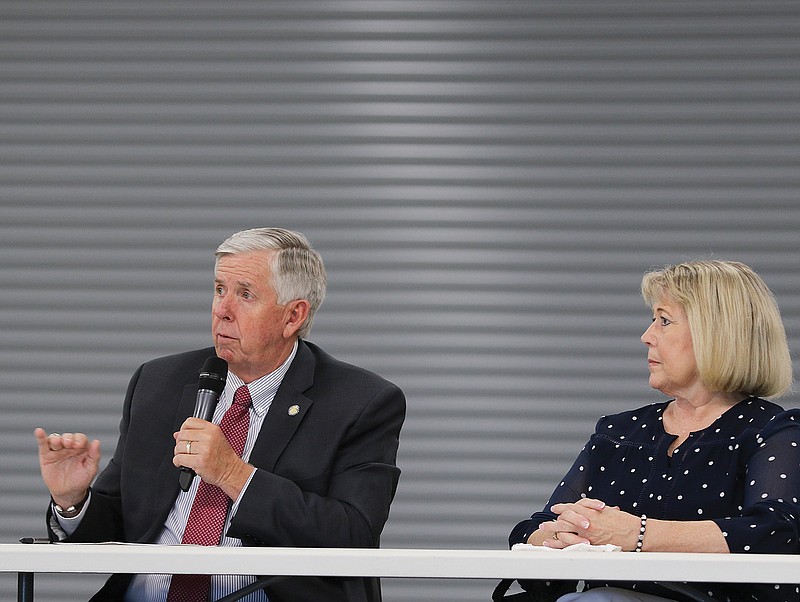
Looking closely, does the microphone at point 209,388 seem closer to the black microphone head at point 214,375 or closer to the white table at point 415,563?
the black microphone head at point 214,375

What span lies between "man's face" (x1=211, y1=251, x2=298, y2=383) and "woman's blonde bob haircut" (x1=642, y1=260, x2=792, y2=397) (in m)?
0.95

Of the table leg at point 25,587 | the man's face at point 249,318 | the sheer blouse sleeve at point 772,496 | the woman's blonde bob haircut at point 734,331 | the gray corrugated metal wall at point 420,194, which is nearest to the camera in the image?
the table leg at point 25,587

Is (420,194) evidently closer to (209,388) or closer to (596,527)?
(209,388)

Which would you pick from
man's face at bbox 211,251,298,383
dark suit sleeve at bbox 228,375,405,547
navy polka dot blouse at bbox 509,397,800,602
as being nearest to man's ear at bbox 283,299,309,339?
man's face at bbox 211,251,298,383

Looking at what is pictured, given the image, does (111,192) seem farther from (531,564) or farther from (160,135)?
(531,564)

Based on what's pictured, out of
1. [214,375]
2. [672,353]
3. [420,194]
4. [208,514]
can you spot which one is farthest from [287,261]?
[420,194]

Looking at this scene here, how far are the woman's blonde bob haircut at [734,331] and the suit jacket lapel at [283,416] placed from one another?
900 mm

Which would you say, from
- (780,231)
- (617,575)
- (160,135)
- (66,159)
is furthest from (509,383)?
(617,575)

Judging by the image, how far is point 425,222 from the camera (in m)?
4.21

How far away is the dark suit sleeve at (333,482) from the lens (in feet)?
7.45

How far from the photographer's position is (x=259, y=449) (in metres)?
2.45

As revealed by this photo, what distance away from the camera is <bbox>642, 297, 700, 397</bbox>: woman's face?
7.93ft

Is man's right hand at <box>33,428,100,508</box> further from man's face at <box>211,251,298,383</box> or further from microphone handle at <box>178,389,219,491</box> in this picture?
man's face at <box>211,251,298,383</box>

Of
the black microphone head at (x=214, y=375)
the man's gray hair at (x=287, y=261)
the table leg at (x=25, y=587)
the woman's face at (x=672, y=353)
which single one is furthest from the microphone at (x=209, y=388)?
the woman's face at (x=672, y=353)
